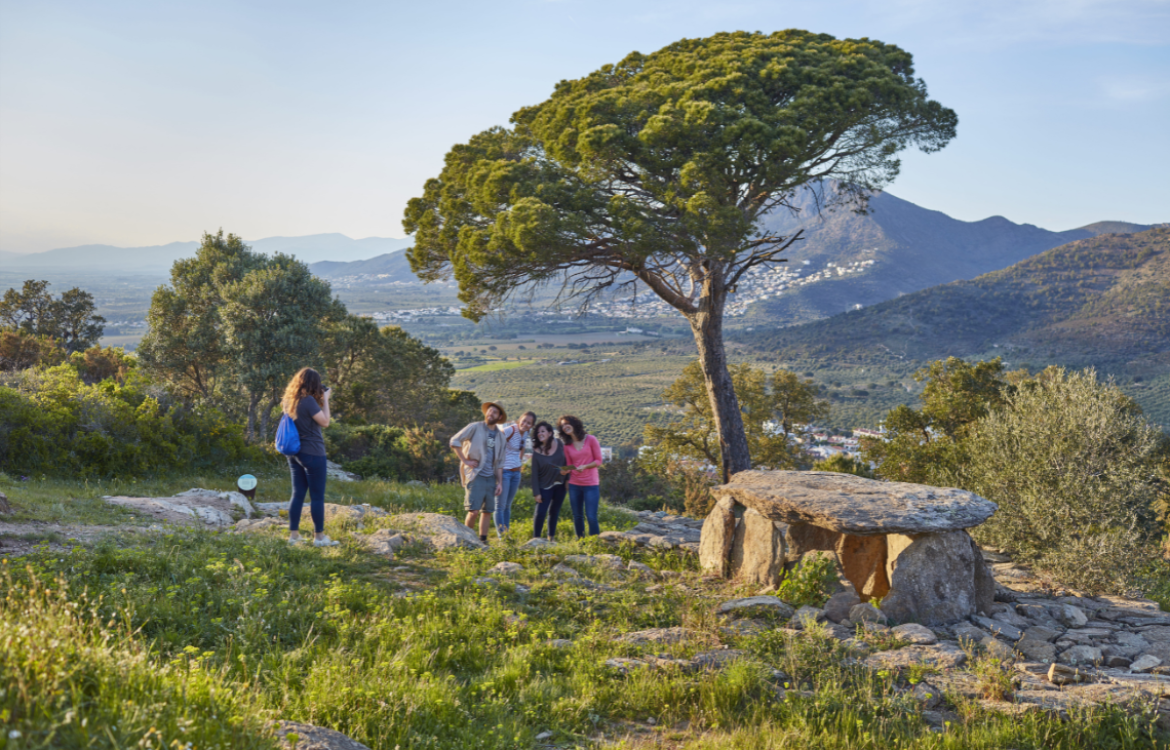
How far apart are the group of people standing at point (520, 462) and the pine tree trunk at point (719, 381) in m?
6.13

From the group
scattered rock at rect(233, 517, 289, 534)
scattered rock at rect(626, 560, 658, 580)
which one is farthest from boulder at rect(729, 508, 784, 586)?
scattered rock at rect(233, 517, 289, 534)

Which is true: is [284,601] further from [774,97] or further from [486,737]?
[774,97]

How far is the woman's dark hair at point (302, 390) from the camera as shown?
25.8 ft

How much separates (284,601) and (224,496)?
7.51 meters

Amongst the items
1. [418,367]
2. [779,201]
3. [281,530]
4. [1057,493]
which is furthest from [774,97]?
[418,367]

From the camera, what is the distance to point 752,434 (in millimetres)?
28250

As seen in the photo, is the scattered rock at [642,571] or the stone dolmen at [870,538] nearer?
the stone dolmen at [870,538]

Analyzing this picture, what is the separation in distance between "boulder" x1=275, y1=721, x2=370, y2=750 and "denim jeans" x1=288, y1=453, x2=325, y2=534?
4.99 meters

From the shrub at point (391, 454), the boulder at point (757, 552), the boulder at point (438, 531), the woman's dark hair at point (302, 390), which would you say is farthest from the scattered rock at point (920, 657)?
the shrub at point (391, 454)

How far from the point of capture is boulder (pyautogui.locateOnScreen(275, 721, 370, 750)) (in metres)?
3.17

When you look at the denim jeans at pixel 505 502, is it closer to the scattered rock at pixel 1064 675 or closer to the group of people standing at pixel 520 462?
the group of people standing at pixel 520 462

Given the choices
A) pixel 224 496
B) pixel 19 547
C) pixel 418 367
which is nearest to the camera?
pixel 19 547

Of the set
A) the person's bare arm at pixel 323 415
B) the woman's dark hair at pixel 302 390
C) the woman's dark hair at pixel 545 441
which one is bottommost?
the woman's dark hair at pixel 545 441

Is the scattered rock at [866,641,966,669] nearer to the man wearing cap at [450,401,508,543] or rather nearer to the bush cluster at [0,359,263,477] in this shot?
the man wearing cap at [450,401,508,543]
